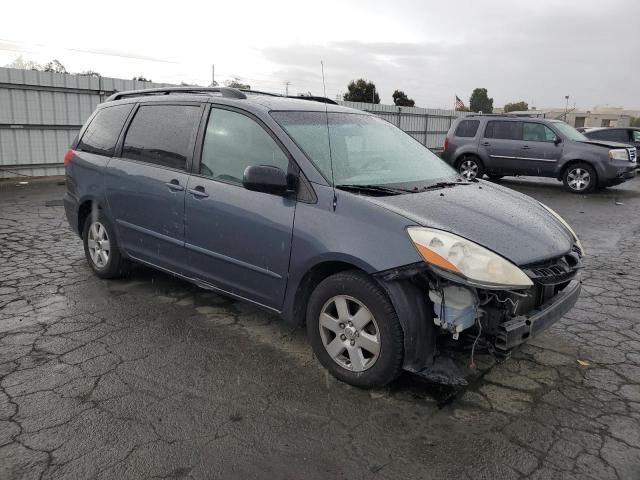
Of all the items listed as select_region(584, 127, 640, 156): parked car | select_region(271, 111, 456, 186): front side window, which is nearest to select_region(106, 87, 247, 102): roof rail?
select_region(271, 111, 456, 186): front side window

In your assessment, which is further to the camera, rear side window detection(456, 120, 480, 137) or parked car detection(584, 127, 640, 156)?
parked car detection(584, 127, 640, 156)

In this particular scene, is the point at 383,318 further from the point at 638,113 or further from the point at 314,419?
the point at 638,113

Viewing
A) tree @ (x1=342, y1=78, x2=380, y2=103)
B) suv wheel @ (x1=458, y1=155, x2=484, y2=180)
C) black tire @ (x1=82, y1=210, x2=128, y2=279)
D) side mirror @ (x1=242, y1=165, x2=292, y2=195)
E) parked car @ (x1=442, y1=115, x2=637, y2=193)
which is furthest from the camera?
tree @ (x1=342, y1=78, x2=380, y2=103)

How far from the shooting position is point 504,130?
42.7 feet

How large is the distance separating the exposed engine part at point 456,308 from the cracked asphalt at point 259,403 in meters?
0.51

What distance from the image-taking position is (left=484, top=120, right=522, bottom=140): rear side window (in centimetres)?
1282

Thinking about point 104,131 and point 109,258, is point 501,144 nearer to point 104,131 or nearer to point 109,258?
point 104,131

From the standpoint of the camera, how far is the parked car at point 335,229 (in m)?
Answer: 2.89

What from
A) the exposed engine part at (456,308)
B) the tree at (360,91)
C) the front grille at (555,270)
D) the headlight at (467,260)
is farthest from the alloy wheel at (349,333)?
the tree at (360,91)

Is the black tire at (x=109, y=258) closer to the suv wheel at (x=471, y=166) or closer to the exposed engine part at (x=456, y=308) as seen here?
the exposed engine part at (x=456, y=308)

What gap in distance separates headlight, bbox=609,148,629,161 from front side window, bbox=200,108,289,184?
10.9 meters

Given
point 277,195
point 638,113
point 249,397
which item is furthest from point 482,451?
point 638,113

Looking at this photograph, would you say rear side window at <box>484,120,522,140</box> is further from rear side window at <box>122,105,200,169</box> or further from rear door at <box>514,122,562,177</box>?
rear side window at <box>122,105,200,169</box>

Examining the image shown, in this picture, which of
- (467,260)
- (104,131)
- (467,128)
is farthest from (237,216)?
(467,128)
